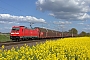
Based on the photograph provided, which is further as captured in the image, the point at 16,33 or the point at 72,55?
the point at 16,33

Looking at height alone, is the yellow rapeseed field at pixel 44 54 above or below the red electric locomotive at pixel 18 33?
below

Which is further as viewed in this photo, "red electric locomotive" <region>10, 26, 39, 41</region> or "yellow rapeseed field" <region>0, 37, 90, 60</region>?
"red electric locomotive" <region>10, 26, 39, 41</region>

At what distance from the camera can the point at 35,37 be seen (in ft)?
187

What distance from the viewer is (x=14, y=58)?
6598 millimetres

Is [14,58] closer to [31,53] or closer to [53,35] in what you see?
[31,53]

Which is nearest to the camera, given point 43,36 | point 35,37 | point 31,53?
point 31,53

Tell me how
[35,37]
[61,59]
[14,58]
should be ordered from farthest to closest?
[35,37]
[14,58]
[61,59]

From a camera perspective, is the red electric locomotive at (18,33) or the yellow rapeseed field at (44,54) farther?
the red electric locomotive at (18,33)

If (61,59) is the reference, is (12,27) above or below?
above

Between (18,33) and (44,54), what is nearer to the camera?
(44,54)

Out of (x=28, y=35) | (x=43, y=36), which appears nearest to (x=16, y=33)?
(x=28, y=35)

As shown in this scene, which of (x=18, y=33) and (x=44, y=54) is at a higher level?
(x=18, y=33)

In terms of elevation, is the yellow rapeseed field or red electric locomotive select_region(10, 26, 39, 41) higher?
red electric locomotive select_region(10, 26, 39, 41)

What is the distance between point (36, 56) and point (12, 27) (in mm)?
38824
